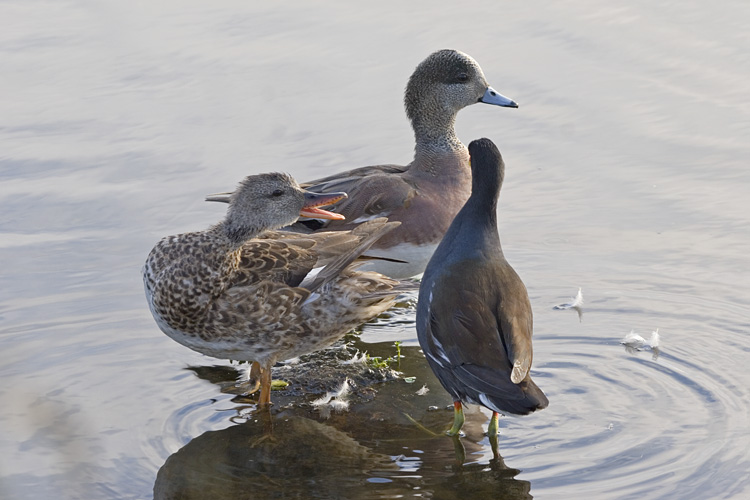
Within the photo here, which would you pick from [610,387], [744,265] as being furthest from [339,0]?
[610,387]

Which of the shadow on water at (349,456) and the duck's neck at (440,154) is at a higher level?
the duck's neck at (440,154)

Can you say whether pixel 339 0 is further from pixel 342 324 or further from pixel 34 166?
pixel 342 324

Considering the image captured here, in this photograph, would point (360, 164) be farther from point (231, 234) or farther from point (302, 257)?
point (231, 234)

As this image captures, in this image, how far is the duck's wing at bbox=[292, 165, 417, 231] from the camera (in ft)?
24.3

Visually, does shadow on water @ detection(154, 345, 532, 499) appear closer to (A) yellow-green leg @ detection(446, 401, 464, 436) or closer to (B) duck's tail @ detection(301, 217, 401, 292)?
(A) yellow-green leg @ detection(446, 401, 464, 436)

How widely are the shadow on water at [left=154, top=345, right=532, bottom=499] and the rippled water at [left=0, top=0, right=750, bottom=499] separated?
2 centimetres

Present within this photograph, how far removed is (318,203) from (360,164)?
2199mm

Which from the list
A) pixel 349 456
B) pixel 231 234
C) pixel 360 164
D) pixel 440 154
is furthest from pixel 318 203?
pixel 360 164

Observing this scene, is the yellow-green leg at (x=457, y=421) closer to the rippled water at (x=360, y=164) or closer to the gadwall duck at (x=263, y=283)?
the rippled water at (x=360, y=164)

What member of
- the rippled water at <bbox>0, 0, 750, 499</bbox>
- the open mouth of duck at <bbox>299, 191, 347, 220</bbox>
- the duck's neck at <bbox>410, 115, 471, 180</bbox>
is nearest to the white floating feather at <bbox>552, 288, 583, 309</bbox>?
the rippled water at <bbox>0, 0, 750, 499</bbox>

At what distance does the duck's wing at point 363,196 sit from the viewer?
7.40 meters

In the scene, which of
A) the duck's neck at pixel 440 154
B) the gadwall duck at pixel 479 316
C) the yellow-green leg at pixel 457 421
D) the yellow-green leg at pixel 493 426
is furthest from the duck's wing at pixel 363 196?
the yellow-green leg at pixel 493 426

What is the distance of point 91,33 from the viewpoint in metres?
10.8

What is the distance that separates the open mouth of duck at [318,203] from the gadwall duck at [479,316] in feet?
3.06
